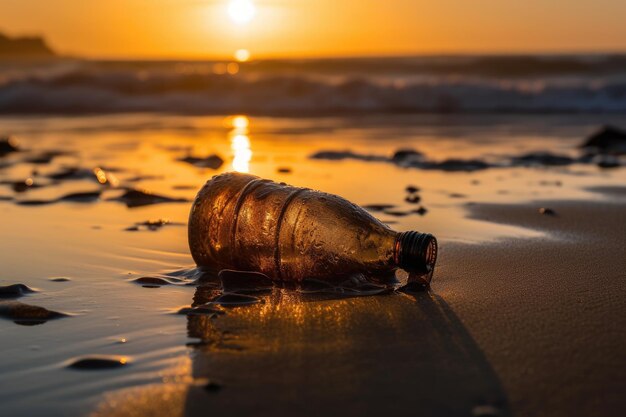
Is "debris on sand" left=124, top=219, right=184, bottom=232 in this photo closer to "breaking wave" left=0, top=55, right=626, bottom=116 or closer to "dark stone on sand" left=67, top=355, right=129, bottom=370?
"dark stone on sand" left=67, top=355, right=129, bottom=370

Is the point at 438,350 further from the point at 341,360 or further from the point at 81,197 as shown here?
the point at 81,197

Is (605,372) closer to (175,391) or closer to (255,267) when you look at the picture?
(175,391)

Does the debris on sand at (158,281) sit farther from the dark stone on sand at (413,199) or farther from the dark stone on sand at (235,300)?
the dark stone on sand at (413,199)

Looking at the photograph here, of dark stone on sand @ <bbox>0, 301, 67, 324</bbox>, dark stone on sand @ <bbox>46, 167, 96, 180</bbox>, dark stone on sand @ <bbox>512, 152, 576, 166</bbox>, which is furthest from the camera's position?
dark stone on sand @ <bbox>512, 152, 576, 166</bbox>

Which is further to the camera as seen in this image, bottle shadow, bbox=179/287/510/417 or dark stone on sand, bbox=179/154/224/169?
dark stone on sand, bbox=179/154/224/169

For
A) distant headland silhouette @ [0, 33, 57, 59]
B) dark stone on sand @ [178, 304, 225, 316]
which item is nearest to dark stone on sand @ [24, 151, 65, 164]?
dark stone on sand @ [178, 304, 225, 316]

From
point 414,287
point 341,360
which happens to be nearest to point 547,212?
point 414,287
